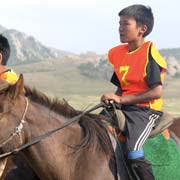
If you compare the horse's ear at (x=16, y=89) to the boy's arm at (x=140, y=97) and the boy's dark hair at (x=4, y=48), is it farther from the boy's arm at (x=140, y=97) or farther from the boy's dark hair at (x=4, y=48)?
the boy's dark hair at (x=4, y=48)

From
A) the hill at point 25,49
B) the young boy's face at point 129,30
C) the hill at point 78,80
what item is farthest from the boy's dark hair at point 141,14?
the hill at point 25,49

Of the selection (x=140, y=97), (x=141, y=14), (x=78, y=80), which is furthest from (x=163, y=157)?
(x=78, y=80)

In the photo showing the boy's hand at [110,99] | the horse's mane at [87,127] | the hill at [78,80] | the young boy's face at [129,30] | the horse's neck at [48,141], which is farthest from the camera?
the hill at [78,80]

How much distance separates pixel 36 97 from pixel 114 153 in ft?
3.42

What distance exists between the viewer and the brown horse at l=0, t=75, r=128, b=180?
14.6 ft

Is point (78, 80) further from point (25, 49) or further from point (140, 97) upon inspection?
point (25, 49)

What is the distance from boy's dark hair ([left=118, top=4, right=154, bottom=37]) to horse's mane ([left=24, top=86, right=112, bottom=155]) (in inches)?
51.0

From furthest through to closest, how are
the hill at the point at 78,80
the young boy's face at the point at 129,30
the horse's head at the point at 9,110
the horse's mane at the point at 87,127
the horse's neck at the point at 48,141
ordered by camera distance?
the hill at the point at 78,80, the young boy's face at the point at 129,30, the horse's mane at the point at 87,127, the horse's neck at the point at 48,141, the horse's head at the point at 9,110

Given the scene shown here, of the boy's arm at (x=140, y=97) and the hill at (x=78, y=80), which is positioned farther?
the hill at (x=78, y=80)

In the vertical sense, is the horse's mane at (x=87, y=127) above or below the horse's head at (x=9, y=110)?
below

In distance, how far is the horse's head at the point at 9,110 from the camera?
436 cm

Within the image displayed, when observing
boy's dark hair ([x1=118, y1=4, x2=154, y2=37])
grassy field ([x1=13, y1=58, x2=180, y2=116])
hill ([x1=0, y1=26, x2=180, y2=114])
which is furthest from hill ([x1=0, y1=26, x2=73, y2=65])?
boy's dark hair ([x1=118, y1=4, x2=154, y2=37])

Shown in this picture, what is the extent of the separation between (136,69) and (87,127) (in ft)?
2.87

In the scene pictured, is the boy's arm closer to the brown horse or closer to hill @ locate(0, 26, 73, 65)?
the brown horse
